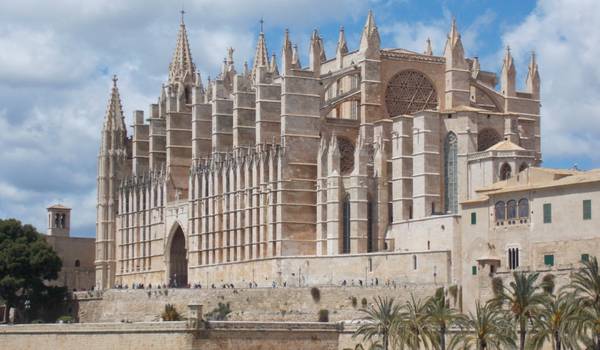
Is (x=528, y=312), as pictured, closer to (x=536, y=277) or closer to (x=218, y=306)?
(x=536, y=277)

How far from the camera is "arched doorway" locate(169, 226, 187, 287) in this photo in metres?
86.0

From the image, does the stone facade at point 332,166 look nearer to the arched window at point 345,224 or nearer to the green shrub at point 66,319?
the arched window at point 345,224

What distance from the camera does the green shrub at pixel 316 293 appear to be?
6512 cm

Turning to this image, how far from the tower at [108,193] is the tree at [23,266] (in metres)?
7.88

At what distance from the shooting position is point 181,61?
95.2 metres

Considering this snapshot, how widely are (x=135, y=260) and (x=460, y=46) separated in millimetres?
26905

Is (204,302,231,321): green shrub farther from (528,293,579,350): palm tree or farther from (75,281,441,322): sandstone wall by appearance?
(528,293,579,350): palm tree

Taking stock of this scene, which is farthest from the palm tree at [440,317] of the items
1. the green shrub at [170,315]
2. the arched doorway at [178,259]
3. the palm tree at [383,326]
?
the arched doorway at [178,259]

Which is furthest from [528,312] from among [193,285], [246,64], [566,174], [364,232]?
[246,64]

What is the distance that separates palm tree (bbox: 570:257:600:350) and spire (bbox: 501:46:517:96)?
27.0 metres

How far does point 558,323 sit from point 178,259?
44008mm

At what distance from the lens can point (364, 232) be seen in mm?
68938

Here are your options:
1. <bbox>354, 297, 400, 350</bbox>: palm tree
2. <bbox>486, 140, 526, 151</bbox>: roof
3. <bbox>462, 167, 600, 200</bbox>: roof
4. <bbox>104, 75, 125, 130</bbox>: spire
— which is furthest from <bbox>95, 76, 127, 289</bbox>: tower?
<bbox>354, 297, 400, 350</bbox>: palm tree

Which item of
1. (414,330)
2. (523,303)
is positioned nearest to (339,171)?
(414,330)
